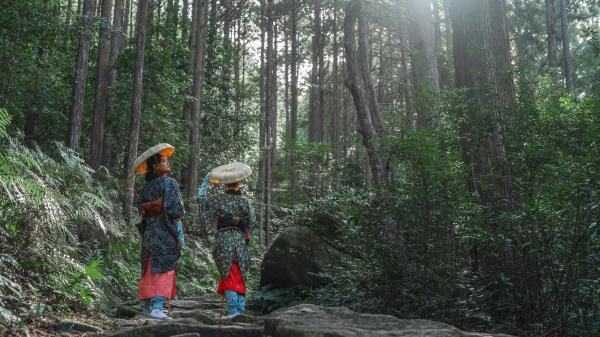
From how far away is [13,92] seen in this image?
14445 millimetres

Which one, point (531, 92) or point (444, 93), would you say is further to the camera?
point (444, 93)

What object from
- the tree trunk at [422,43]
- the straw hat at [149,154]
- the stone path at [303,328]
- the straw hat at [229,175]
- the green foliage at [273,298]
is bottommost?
the green foliage at [273,298]

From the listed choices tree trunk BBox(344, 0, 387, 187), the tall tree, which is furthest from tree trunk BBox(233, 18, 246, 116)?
the tall tree

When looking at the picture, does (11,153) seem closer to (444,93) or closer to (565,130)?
(444,93)

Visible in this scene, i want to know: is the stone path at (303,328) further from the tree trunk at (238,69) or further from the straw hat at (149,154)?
the tree trunk at (238,69)

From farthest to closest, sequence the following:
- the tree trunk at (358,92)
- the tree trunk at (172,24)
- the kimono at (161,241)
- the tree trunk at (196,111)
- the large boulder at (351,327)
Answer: the tree trunk at (196,111), the tree trunk at (172,24), the tree trunk at (358,92), the kimono at (161,241), the large boulder at (351,327)

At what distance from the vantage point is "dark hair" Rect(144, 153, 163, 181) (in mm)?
6863

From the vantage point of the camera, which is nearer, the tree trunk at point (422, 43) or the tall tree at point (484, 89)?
the tall tree at point (484, 89)

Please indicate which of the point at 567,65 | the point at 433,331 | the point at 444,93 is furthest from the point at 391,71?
the point at 433,331

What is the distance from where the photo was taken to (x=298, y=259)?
30.1 ft

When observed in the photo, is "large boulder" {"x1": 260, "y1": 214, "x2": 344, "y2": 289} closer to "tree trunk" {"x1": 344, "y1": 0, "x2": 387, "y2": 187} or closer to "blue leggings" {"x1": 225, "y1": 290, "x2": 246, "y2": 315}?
"tree trunk" {"x1": 344, "y1": 0, "x2": 387, "y2": 187}

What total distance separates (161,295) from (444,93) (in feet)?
12.9

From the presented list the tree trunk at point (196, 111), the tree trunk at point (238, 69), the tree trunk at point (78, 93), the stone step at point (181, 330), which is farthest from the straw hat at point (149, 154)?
the tree trunk at point (238, 69)

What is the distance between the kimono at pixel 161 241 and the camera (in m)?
6.71
